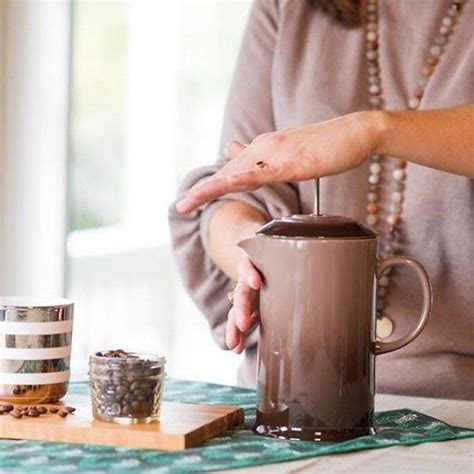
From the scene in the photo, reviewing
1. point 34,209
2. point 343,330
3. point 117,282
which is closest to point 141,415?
point 343,330

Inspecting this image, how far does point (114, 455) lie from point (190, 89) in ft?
13.3

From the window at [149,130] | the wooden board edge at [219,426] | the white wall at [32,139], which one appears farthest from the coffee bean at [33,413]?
the window at [149,130]

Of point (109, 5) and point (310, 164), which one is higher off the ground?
point (109, 5)

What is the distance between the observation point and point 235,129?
1776 mm

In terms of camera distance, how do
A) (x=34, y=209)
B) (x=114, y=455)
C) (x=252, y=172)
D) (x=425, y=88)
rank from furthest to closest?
1. (x=34, y=209)
2. (x=425, y=88)
3. (x=252, y=172)
4. (x=114, y=455)

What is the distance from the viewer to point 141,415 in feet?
3.94

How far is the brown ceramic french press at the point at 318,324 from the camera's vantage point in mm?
1203

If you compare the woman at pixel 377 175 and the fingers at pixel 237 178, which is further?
the woman at pixel 377 175

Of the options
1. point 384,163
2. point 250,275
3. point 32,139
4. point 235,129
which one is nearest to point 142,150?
point 32,139

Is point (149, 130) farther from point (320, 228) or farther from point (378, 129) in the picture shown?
point (320, 228)

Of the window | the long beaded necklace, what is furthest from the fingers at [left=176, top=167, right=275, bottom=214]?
the window

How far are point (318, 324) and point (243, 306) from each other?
121mm

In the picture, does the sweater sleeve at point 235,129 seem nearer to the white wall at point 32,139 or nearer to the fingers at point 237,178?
the fingers at point 237,178

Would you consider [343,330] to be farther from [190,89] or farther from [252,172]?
[190,89]
